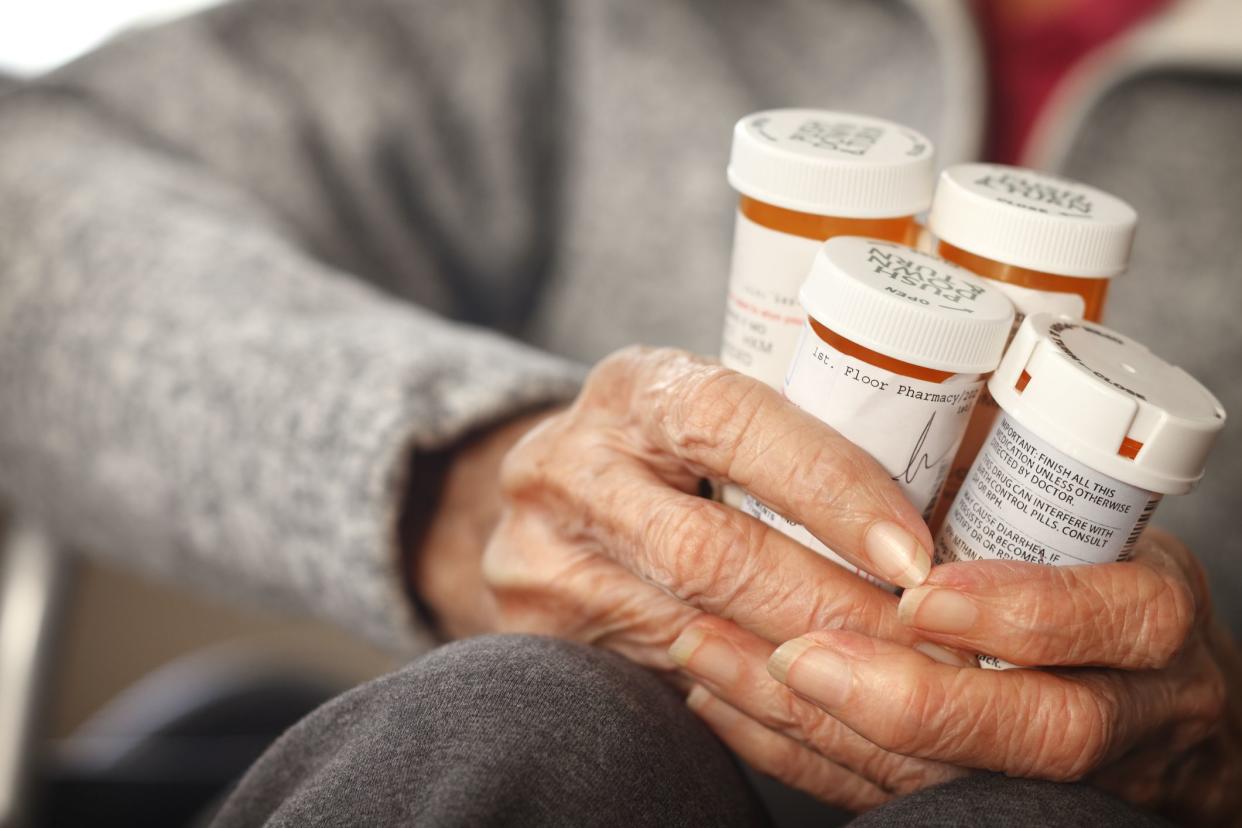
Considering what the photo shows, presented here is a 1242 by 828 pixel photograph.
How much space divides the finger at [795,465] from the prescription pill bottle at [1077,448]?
0.03 m

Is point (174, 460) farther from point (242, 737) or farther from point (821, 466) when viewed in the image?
point (821, 466)

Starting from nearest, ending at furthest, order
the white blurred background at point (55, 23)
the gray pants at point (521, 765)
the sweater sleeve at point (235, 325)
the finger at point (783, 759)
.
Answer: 1. the gray pants at point (521, 765)
2. the finger at point (783, 759)
3. the sweater sleeve at point (235, 325)
4. the white blurred background at point (55, 23)

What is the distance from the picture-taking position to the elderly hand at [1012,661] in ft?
1.18

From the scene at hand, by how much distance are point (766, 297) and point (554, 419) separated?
5.3 inches

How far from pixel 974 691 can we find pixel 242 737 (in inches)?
23.2

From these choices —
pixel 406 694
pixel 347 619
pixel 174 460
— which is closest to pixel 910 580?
pixel 406 694

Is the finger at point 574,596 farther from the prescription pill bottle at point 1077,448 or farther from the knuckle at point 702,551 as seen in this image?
the prescription pill bottle at point 1077,448

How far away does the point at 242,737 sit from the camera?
736 millimetres

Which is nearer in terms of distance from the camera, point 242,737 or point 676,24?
point 242,737

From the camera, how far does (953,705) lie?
1.19 feet

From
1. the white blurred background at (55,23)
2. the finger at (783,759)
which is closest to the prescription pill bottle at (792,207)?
the finger at (783,759)

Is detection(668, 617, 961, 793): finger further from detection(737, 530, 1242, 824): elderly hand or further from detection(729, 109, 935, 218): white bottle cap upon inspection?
detection(729, 109, 935, 218): white bottle cap

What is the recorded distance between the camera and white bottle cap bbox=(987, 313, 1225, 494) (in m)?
0.34

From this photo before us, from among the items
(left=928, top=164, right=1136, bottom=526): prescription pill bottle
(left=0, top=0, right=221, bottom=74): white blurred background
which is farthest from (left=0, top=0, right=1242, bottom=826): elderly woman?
(left=0, top=0, right=221, bottom=74): white blurred background
